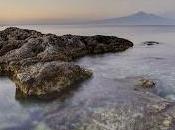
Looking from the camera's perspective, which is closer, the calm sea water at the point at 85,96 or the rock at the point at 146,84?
the calm sea water at the point at 85,96

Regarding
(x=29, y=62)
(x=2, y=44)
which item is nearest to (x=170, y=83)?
(x=29, y=62)

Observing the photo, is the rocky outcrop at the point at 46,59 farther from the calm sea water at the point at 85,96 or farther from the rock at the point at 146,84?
the rock at the point at 146,84

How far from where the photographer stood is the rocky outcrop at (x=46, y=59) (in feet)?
52.1

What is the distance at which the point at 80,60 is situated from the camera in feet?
86.7

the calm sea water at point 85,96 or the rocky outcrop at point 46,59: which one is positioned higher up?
the rocky outcrop at point 46,59

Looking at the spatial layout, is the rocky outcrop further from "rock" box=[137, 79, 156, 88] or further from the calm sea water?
"rock" box=[137, 79, 156, 88]

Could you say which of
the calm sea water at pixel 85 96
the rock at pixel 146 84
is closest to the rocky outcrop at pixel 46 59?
the calm sea water at pixel 85 96

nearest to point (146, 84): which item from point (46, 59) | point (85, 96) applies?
point (85, 96)

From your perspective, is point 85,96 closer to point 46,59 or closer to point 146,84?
point 146,84

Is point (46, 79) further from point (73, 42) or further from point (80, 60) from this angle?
point (73, 42)

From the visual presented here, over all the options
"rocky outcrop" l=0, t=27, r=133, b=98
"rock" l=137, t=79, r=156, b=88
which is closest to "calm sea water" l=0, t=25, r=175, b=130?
"rock" l=137, t=79, r=156, b=88

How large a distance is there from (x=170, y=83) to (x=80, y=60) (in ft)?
35.0

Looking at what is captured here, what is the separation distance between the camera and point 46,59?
2242cm

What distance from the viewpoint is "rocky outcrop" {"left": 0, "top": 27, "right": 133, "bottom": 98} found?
15883 millimetres
